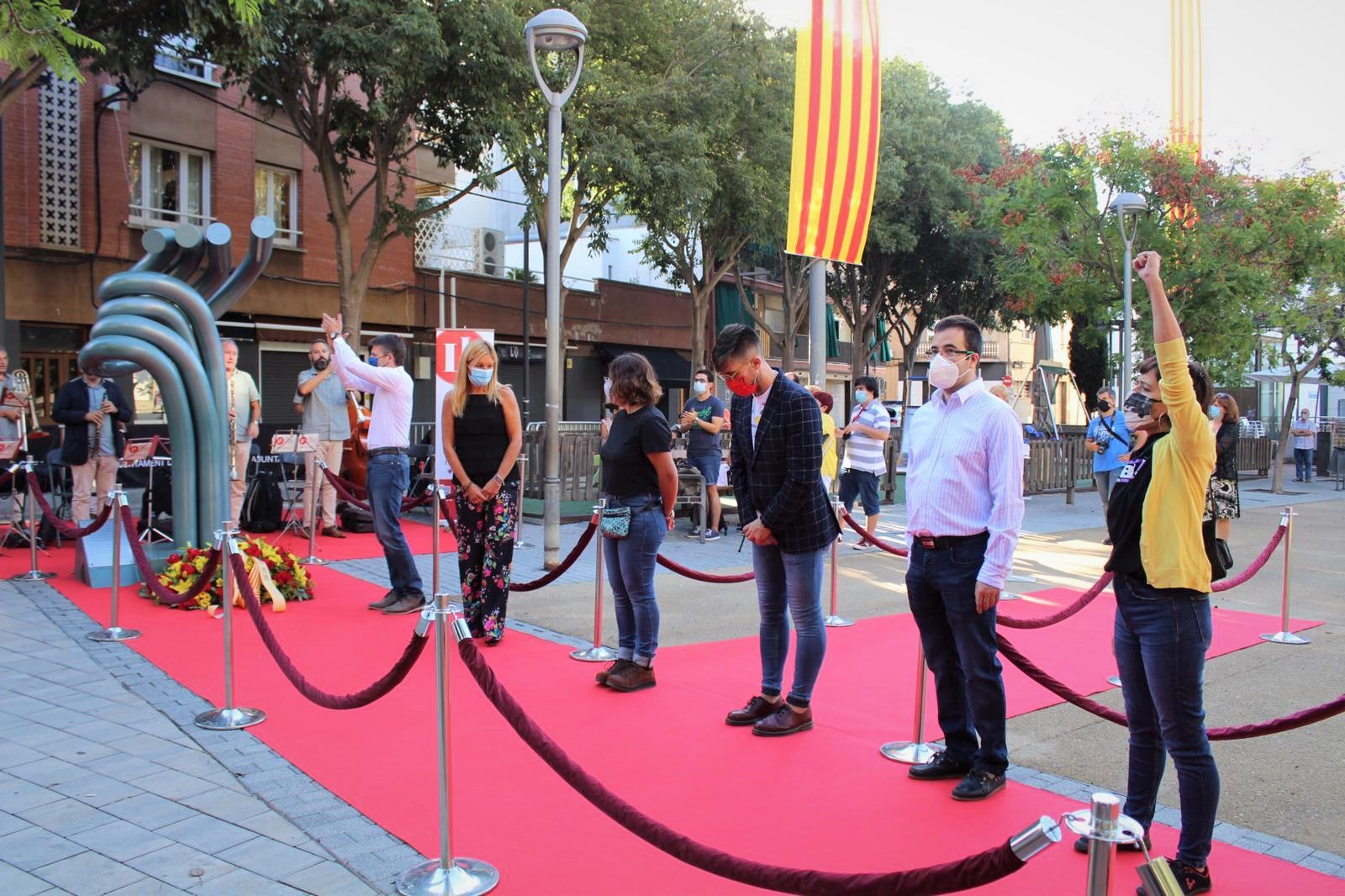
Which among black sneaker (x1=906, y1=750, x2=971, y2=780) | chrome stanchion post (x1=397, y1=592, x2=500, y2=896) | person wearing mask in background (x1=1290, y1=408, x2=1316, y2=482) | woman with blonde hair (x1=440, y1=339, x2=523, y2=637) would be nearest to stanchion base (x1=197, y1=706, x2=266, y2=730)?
woman with blonde hair (x1=440, y1=339, x2=523, y2=637)

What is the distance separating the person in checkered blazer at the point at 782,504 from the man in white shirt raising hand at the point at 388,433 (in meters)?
3.37

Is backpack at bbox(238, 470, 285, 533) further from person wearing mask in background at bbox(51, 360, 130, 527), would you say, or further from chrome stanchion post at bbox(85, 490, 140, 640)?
chrome stanchion post at bbox(85, 490, 140, 640)

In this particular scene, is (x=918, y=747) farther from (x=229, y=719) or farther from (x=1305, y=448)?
(x=1305, y=448)

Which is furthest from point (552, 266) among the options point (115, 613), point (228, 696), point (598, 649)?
point (228, 696)

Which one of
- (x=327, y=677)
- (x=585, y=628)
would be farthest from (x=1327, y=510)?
(x=327, y=677)

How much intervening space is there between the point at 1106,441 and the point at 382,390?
335 inches

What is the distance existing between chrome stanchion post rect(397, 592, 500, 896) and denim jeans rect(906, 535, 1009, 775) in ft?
6.46

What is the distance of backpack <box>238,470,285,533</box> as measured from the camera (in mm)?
11562

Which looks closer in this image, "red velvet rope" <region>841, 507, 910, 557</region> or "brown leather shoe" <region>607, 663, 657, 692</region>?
"brown leather shoe" <region>607, 663, 657, 692</region>

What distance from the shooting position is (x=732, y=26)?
20.8 m

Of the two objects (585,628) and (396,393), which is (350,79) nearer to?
(396,393)

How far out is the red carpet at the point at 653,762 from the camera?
12.2 ft

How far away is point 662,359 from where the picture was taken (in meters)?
31.9

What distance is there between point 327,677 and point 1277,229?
2087 centimetres
